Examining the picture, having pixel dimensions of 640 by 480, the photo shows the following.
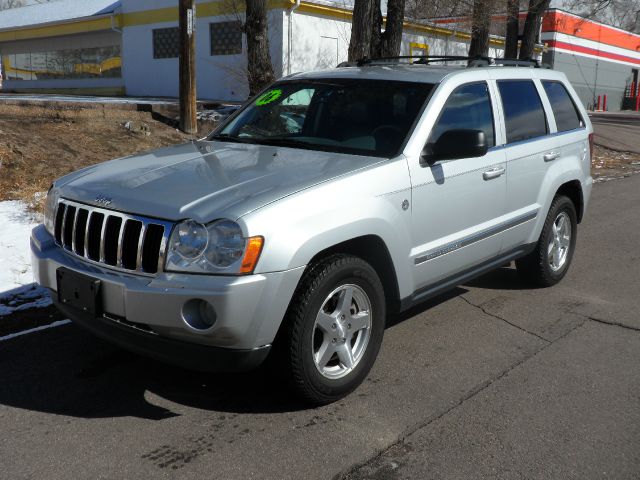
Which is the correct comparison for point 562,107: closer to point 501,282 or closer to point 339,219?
point 501,282

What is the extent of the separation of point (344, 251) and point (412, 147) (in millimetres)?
875

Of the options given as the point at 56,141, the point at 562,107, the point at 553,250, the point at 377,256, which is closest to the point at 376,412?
the point at 377,256

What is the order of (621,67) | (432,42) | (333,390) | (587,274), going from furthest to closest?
(621,67), (432,42), (587,274), (333,390)

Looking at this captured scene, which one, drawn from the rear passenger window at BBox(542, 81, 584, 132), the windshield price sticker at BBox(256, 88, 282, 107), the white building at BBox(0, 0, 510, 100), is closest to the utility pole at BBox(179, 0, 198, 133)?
the white building at BBox(0, 0, 510, 100)

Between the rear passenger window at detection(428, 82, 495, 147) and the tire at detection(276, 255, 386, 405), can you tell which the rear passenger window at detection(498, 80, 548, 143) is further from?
the tire at detection(276, 255, 386, 405)

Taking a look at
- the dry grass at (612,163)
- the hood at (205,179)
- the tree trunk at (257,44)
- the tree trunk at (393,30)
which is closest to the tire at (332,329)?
the hood at (205,179)

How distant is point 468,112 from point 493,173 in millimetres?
461

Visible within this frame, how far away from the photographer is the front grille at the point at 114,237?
11.1 feet

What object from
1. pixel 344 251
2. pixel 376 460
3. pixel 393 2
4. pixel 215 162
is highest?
pixel 393 2

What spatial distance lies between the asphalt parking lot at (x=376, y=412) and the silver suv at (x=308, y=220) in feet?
1.20

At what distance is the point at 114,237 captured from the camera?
3.53 meters

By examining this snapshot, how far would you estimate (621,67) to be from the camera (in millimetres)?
46938

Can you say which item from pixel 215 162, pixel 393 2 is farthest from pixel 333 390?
pixel 393 2

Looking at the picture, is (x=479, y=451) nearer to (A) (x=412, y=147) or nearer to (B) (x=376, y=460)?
(B) (x=376, y=460)
